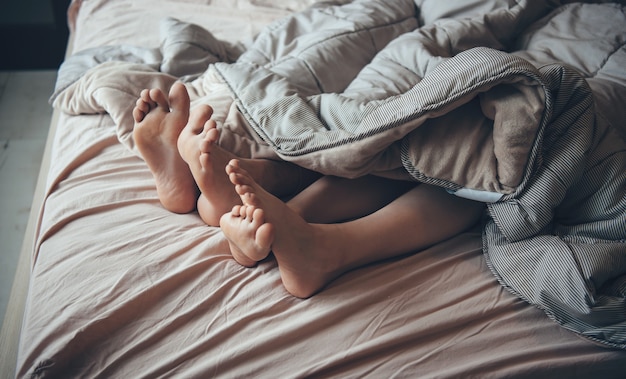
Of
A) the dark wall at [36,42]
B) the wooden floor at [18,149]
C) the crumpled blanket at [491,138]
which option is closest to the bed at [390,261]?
the crumpled blanket at [491,138]

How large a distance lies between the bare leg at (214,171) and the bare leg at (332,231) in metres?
0.05

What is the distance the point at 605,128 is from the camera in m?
0.88

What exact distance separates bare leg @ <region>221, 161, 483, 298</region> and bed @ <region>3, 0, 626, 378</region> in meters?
0.02

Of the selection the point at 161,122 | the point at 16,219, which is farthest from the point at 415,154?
the point at 16,219

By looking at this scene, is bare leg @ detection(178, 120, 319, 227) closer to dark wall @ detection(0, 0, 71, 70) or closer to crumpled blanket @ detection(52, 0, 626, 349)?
crumpled blanket @ detection(52, 0, 626, 349)

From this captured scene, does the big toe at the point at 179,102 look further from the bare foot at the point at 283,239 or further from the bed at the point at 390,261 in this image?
the bare foot at the point at 283,239

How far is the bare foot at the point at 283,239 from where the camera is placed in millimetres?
747

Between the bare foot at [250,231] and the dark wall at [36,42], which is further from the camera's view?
the dark wall at [36,42]

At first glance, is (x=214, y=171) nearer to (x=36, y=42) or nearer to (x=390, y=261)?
(x=390, y=261)

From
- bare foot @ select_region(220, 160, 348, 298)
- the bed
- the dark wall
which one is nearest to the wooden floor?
the dark wall

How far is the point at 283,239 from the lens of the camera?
2.53 feet

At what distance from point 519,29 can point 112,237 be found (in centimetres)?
96

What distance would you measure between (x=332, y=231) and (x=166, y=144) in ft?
1.01

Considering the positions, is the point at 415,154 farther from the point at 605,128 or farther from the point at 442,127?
the point at 605,128
